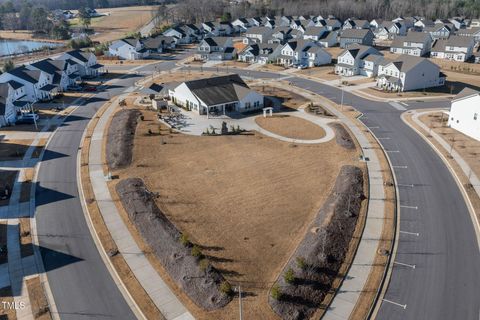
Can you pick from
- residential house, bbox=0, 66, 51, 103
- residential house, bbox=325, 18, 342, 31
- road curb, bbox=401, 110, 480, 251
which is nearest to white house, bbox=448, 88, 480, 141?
road curb, bbox=401, 110, 480, 251

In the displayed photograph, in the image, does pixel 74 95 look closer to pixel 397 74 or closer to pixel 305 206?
pixel 305 206

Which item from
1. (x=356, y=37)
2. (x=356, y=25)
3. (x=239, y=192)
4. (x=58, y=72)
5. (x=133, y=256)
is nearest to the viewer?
(x=133, y=256)

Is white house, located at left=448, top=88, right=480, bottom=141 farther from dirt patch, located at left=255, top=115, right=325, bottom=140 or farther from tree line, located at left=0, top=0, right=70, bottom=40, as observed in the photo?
tree line, located at left=0, top=0, right=70, bottom=40

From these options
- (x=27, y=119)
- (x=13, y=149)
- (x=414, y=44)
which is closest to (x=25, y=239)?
(x=13, y=149)

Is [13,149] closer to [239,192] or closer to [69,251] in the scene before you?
[69,251]

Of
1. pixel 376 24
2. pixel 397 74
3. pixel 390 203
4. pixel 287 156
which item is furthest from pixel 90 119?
pixel 376 24

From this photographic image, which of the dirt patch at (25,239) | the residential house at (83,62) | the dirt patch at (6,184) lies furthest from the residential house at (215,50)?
the dirt patch at (25,239)
